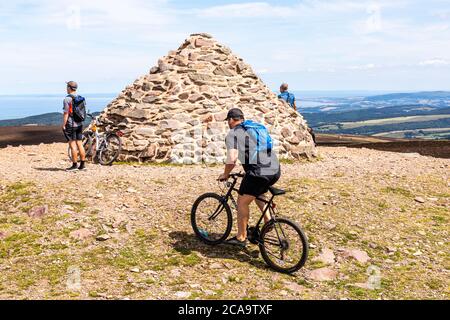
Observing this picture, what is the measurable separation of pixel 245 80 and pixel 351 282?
12.3 m

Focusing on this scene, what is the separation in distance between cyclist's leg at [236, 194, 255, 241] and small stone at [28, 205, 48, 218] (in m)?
4.68

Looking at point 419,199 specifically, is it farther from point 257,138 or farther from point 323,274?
point 257,138

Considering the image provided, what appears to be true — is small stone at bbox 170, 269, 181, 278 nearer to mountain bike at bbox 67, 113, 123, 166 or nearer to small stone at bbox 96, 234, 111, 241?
small stone at bbox 96, 234, 111, 241

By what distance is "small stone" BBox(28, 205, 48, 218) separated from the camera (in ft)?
30.2

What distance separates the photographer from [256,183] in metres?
6.91

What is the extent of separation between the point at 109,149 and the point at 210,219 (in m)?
8.61

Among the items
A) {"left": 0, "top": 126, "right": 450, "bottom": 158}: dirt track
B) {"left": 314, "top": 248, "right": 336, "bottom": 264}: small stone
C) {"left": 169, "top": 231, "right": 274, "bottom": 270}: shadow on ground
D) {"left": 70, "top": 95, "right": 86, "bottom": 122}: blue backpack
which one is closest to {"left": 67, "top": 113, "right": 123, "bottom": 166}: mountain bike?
{"left": 70, "top": 95, "right": 86, "bottom": 122}: blue backpack

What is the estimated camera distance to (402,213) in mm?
10000

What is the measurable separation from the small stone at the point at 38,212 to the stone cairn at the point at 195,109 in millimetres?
6413

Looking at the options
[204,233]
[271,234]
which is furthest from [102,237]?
[271,234]

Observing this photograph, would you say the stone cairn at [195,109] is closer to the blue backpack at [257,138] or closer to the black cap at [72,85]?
the black cap at [72,85]

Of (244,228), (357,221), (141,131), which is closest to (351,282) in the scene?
(244,228)

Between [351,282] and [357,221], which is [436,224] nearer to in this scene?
[357,221]

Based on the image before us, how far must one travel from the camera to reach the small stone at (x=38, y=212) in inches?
362
